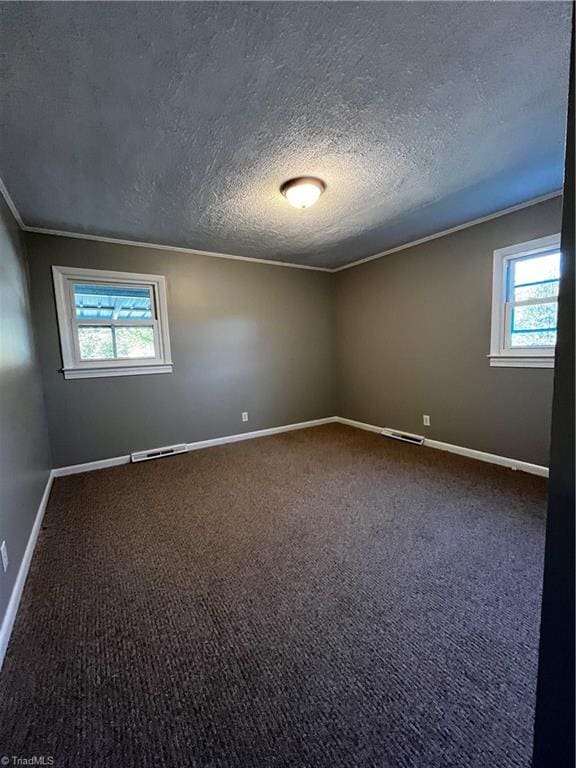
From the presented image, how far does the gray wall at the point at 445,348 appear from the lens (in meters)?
2.98

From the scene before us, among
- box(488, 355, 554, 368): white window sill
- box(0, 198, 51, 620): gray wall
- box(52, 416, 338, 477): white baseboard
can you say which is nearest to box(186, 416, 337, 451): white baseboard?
box(52, 416, 338, 477): white baseboard

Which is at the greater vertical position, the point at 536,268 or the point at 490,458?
the point at 536,268

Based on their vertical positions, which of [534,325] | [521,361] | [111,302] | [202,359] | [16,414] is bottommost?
[16,414]

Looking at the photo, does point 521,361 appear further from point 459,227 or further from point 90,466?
point 90,466

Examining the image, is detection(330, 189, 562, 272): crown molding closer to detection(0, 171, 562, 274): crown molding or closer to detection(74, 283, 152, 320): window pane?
detection(0, 171, 562, 274): crown molding

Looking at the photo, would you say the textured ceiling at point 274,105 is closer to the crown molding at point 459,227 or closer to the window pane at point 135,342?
the crown molding at point 459,227

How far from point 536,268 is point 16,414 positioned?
4230mm

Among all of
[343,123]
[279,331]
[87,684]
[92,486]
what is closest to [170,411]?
[92,486]

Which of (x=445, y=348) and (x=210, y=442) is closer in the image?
(x=445, y=348)

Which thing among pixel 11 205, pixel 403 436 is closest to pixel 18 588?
pixel 11 205

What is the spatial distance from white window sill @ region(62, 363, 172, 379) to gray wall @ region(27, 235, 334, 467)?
0.06 meters

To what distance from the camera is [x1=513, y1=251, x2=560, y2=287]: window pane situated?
112 inches

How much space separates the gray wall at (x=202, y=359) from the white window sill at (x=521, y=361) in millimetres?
2381

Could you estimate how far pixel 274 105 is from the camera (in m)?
1.61
